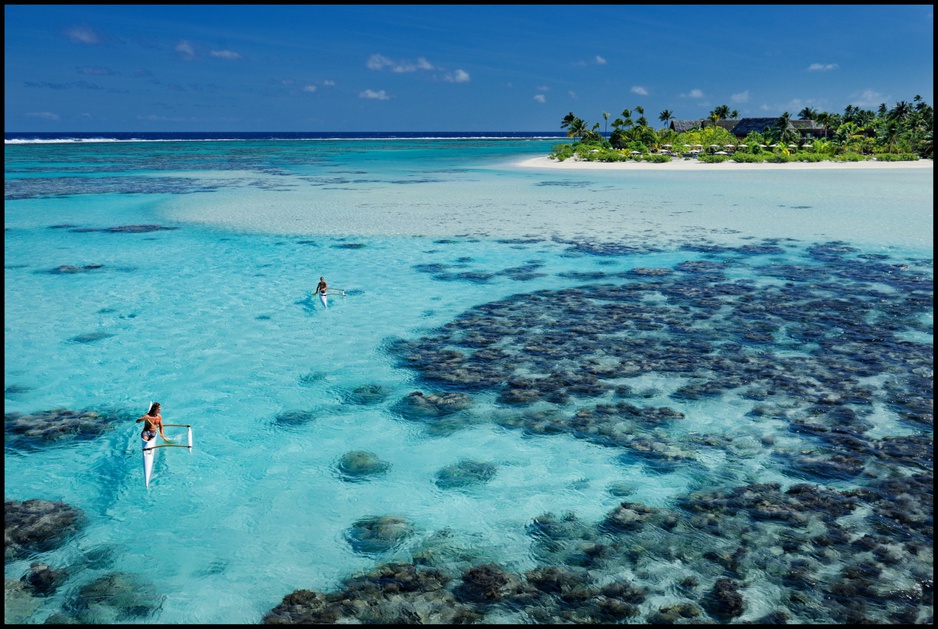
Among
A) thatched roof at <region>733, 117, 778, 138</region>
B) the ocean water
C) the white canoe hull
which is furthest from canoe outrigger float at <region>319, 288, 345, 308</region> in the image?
thatched roof at <region>733, 117, 778, 138</region>

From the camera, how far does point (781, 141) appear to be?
256ft

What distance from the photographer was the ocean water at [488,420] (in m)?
8.00

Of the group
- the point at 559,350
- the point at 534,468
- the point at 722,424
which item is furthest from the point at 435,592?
the point at 559,350

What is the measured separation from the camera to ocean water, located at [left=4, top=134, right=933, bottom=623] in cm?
800

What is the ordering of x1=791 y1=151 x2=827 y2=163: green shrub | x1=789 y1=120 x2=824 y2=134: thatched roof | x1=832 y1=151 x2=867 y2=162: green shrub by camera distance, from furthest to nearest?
x1=789 y1=120 x2=824 y2=134: thatched roof, x1=832 y1=151 x2=867 y2=162: green shrub, x1=791 y1=151 x2=827 y2=163: green shrub

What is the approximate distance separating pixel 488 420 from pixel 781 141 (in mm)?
80050

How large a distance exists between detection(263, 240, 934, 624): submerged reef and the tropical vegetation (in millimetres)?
58731

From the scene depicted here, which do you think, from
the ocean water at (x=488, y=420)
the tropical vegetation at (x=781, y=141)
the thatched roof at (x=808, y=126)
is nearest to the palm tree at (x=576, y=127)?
the tropical vegetation at (x=781, y=141)

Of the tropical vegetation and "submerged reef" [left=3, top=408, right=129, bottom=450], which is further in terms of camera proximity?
the tropical vegetation

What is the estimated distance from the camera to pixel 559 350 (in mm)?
15133

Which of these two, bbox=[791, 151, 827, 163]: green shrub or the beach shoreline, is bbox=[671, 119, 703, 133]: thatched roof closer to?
the beach shoreline

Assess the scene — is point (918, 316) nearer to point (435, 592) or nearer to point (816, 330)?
point (816, 330)

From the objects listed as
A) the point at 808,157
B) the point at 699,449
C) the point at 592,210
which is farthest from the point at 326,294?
the point at 808,157

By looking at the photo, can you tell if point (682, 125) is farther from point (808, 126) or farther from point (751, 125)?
point (808, 126)
